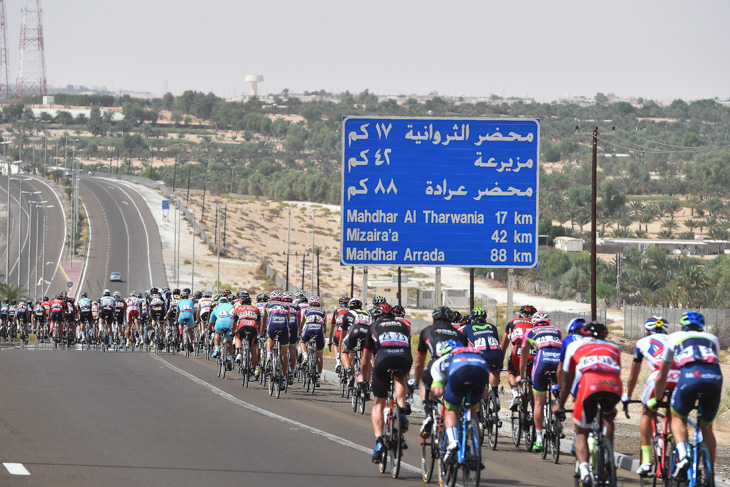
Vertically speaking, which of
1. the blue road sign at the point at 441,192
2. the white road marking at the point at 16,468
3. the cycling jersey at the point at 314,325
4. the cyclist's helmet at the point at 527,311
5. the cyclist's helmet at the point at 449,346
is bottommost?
the white road marking at the point at 16,468

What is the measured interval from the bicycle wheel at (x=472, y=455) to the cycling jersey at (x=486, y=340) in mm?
4076

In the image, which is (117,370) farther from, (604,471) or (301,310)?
(604,471)

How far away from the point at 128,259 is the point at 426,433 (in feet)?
307

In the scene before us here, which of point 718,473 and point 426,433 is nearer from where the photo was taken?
point 426,433

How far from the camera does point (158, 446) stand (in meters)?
13.9

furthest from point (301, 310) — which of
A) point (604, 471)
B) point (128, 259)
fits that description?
point (128, 259)

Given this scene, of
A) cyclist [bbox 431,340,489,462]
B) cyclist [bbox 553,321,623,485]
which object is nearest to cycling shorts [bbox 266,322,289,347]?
cyclist [bbox 431,340,489,462]

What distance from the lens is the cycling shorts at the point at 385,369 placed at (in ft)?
41.0

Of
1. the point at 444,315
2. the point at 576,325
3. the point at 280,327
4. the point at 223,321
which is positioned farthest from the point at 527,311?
the point at 223,321

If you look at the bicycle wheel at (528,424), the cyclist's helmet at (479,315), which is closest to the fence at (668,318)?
the bicycle wheel at (528,424)

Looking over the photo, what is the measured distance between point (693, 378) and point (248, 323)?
12.9 metres

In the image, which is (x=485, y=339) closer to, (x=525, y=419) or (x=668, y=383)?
(x=525, y=419)

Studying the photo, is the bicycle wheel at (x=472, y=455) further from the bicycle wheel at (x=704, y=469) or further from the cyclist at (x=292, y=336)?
the cyclist at (x=292, y=336)

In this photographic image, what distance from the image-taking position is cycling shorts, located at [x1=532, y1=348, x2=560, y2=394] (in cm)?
1420
